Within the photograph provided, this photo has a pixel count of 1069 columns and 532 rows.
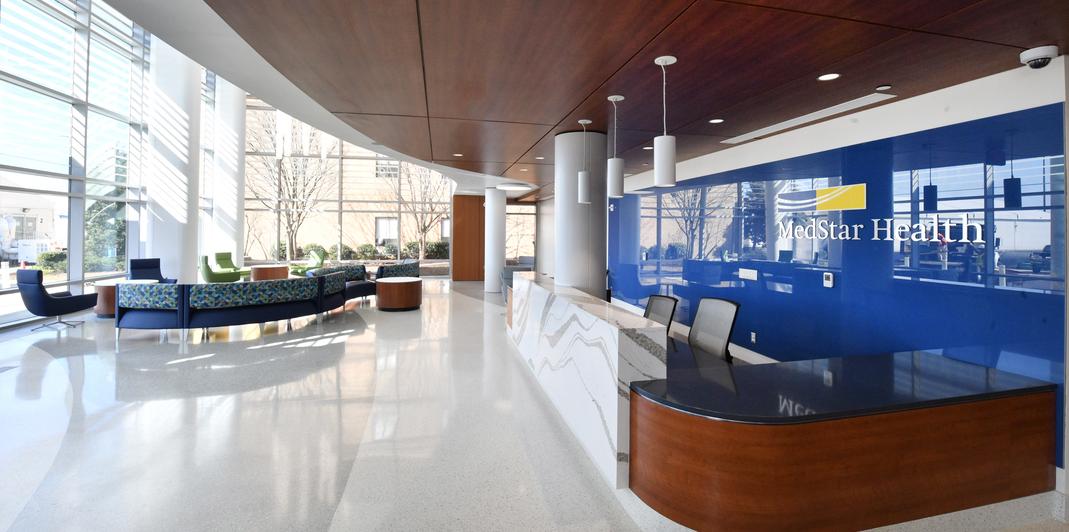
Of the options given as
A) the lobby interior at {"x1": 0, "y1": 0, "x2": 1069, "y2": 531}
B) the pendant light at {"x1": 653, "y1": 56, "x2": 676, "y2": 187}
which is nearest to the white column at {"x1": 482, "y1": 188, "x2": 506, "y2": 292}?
the lobby interior at {"x1": 0, "y1": 0, "x2": 1069, "y2": 531}

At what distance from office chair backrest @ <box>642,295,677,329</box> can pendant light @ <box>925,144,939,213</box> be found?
2.07 metres

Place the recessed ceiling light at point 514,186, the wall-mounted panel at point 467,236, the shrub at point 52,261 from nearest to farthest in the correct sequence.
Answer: the shrub at point 52,261, the recessed ceiling light at point 514,186, the wall-mounted panel at point 467,236

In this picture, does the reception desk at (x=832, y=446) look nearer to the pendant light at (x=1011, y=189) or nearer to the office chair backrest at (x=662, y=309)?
the pendant light at (x=1011, y=189)

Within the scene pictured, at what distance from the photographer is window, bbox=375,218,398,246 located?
15867 mm

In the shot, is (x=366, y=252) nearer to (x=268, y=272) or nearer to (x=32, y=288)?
(x=268, y=272)

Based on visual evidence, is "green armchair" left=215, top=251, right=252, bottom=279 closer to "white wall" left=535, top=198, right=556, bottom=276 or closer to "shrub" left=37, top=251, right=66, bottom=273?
"shrub" left=37, top=251, right=66, bottom=273

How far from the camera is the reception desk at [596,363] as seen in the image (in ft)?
8.70

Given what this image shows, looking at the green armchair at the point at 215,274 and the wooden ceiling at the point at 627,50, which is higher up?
the wooden ceiling at the point at 627,50

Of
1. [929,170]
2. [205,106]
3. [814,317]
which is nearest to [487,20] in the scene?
[929,170]

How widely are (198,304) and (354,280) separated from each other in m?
4.17

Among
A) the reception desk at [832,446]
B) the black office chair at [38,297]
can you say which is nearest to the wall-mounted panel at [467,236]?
the black office chair at [38,297]

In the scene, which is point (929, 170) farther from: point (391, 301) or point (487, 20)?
point (391, 301)

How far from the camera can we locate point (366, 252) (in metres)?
15.9

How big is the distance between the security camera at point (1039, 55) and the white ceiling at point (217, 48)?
16.0ft
